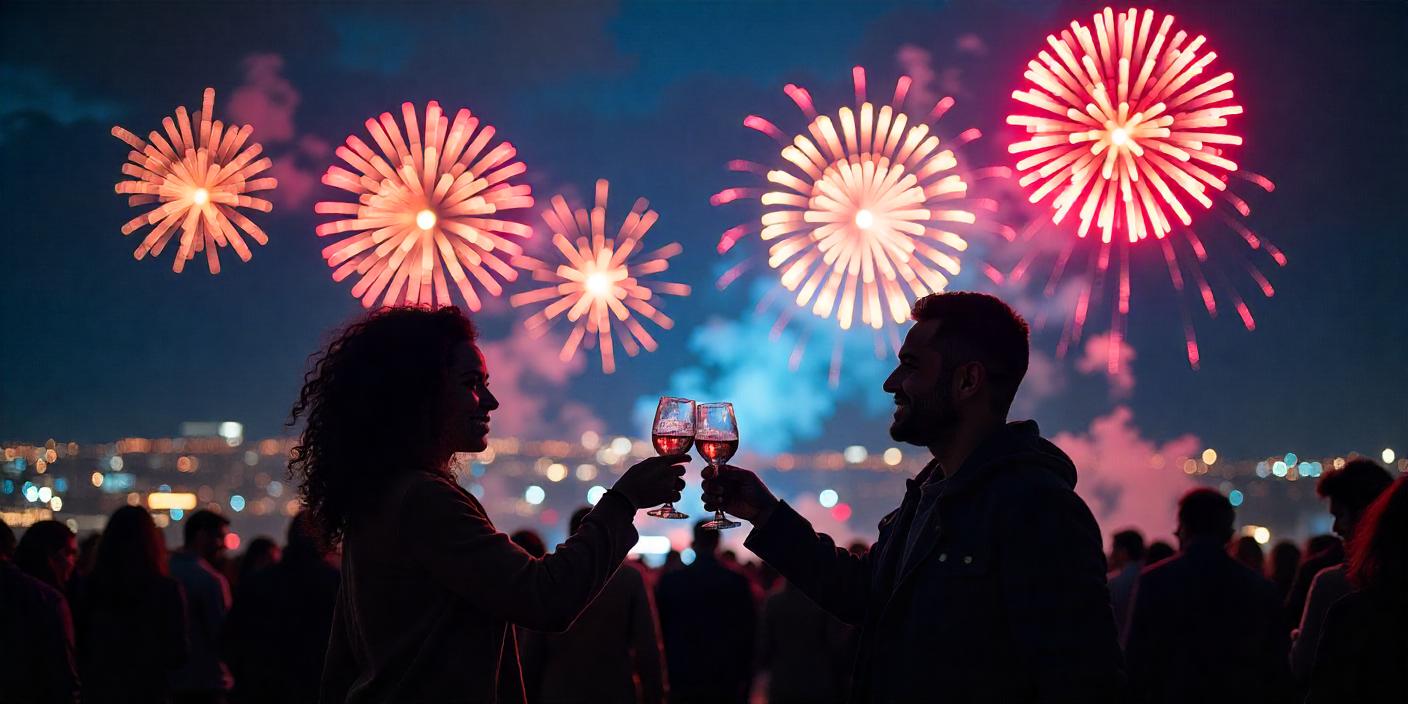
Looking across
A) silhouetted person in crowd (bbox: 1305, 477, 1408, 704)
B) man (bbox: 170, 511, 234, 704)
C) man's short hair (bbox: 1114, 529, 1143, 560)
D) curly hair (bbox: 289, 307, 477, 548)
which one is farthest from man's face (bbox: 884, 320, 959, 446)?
man's short hair (bbox: 1114, 529, 1143, 560)

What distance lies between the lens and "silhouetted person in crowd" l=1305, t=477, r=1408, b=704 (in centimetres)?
403

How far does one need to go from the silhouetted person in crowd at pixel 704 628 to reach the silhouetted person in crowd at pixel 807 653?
0.28 m

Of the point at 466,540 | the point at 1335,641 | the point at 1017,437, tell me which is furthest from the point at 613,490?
the point at 1335,641

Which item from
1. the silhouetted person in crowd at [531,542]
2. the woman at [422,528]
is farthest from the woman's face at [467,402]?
the silhouetted person in crowd at [531,542]

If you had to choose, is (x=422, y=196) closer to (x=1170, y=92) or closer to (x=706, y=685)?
(x=706, y=685)

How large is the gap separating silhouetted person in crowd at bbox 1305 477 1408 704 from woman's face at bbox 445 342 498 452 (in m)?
2.96

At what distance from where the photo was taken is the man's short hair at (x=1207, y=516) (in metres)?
6.75

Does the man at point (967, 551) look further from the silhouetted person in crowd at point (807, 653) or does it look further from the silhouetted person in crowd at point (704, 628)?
the silhouetted person in crowd at point (807, 653)

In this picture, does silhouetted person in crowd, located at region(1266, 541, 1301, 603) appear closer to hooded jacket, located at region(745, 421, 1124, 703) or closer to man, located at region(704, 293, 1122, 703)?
man, located at region(704, 293, 1122, 703)

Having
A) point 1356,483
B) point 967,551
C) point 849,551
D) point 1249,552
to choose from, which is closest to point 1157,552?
Answer: point 1249,552

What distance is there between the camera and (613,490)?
10.8 ft

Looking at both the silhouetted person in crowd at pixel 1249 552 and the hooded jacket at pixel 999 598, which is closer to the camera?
the hooded jacket at pixel 999 598

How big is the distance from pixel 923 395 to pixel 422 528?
142cm

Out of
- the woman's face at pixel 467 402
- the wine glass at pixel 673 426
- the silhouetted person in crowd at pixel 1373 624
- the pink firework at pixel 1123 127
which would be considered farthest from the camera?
the pink firework at pixel 1123 127
